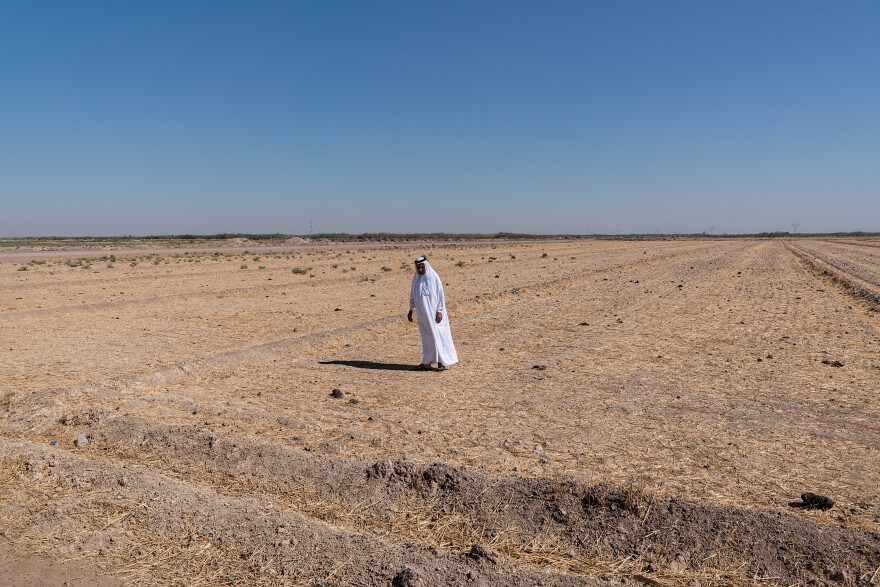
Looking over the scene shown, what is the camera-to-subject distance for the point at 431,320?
9.43 metres

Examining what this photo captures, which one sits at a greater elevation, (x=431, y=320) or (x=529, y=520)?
(x=431, y=320)

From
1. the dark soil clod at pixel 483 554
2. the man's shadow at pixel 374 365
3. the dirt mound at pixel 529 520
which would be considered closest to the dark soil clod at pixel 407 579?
the dirt mound at pixel 529 520

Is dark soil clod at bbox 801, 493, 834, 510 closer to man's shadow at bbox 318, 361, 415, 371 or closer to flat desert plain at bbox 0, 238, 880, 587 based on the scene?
flat desert plain at bbox 0, 238, 880, 587

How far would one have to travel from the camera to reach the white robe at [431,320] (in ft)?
31.0

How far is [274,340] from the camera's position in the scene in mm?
11992

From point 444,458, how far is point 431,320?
393 centimetres

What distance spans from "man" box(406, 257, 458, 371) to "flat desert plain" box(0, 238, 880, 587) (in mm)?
347

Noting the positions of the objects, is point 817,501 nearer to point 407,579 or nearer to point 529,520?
point 529,520

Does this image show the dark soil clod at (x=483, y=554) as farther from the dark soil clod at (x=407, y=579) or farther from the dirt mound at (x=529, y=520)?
the dark soil clod at (x=407, y=579)

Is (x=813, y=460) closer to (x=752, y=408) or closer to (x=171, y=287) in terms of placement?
(x=752, y=408)

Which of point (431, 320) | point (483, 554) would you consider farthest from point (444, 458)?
point (431, 320)

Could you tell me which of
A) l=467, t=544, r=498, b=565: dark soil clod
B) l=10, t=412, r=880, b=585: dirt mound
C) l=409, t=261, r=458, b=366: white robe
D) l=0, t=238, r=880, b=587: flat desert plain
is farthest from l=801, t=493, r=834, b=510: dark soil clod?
l=409, t=261, r=458, b=366: white robe

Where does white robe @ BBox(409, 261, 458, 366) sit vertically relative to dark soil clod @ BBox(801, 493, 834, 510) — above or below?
above

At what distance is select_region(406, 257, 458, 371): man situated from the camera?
31.0ft
